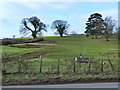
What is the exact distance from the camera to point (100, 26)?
3716 cm

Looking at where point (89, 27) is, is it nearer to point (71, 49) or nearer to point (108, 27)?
point (108, 27)

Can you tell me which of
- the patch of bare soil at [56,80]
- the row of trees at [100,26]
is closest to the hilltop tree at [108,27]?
the row of trees at [100,26]

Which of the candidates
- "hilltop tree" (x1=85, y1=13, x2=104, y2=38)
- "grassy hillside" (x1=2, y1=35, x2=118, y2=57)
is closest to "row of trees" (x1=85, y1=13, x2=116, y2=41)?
"hilltop tree" (x1=85, y1=13, x2=104, y2=38)

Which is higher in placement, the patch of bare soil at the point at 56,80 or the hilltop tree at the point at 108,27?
the hilltop tree at the point at 108,27

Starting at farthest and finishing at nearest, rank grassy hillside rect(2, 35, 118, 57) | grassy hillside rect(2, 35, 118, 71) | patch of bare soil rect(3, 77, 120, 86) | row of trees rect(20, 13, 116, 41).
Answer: row of trees rect(20, 13, 116, 41)
grassy hillside rect(2, 35, 118, 57)
grassy hillside rect(2, 35, 118, 71)
patch of bare soil rect(3, 77, 120, 86)

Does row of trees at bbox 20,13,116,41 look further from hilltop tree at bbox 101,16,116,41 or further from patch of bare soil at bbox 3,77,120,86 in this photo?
patch of bare soil at bbox 3,77,120,86

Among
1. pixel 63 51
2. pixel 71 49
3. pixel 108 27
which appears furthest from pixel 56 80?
pixel 108 27

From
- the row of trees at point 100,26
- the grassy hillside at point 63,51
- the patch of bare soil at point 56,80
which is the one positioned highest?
the row of trees at point 100,26

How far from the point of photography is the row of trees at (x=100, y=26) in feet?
111

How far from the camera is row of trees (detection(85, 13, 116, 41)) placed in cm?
3391

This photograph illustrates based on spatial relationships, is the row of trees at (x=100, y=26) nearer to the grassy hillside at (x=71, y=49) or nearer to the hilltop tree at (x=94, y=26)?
the hilltop tree at (x=94, y=26)

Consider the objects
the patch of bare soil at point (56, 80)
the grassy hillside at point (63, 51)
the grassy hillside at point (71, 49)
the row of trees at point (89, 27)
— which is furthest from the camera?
the row of trees at point (89, 27)

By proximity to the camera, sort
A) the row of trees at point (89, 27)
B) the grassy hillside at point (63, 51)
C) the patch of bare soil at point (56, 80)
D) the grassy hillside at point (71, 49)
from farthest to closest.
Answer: the row of trees at point (89, 27), the grassy hillside at point (71, 49), the grassy hillside at point (63, 51), the patch of bare soil at point (56, 80)

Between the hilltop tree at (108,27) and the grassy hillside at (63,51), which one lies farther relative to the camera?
the hilltop tree at (108,27)
